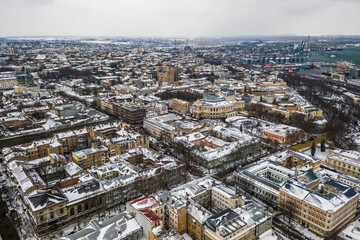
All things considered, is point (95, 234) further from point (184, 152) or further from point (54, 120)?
point (54, 120)

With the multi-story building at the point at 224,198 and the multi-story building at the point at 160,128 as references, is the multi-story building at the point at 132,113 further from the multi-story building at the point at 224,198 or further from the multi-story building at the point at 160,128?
the multi-story building at the point at 224,198

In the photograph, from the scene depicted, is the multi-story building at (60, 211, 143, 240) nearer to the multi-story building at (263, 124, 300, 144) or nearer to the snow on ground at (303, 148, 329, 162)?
the snow on ground at (303, 148, 329, 162)

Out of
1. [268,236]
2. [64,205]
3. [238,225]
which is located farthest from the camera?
[64,205]

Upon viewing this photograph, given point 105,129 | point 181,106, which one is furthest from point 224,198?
point 181,106

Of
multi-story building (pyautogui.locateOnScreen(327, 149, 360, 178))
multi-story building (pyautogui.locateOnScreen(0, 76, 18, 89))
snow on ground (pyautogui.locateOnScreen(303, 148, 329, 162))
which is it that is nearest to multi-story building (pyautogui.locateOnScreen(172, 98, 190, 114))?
snow on ground (pyautogui.locateOnScreen(303, 148, 329, 162))

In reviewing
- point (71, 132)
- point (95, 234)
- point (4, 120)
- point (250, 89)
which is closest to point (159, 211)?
point (95, 234)

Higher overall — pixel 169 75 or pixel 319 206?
pixel 169 75

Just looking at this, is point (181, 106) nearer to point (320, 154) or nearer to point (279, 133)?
point (279, 133)
